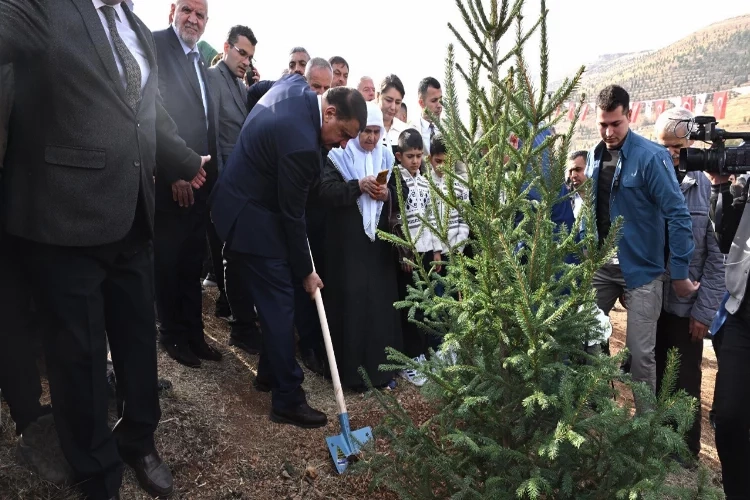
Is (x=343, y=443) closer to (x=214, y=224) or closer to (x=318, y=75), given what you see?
(x=214, y=224)

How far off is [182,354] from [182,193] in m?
1.04

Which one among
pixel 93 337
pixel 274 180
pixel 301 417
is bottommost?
pixel 301 417

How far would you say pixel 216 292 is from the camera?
5309mm

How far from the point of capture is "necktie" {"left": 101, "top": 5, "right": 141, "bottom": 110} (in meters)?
2.23

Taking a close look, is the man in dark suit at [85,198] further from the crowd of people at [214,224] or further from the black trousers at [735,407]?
the black trousers at [735,407]

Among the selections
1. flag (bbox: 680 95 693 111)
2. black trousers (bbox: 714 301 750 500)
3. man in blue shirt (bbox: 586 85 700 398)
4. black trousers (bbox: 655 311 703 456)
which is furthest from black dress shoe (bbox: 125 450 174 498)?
flag (bbox: 680 95 693 111)

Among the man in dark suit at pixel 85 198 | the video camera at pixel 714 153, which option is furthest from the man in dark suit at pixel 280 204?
the video camera at pixel 714 153

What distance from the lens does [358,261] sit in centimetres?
401

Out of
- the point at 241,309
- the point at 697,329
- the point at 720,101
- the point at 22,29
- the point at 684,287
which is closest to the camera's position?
the point at 22,29

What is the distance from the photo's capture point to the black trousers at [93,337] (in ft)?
7.02

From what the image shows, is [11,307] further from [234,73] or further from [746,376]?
[746,376]

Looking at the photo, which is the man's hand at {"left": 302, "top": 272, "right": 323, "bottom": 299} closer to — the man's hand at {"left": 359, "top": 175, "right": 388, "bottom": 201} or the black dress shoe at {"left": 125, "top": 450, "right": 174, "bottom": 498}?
the man's hand at {"left": 359, "top": 175, "right": 388, "bottom": 201}

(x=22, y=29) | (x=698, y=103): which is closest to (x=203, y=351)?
(x=22, y=29)

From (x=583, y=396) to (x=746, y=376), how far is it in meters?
1.39
